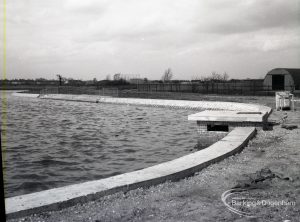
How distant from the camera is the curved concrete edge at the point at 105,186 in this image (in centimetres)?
419

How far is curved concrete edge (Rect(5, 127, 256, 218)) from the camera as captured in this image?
13.8ft

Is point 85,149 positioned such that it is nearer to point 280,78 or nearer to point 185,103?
point 185,103

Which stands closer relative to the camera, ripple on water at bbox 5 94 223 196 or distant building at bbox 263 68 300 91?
ripple on water at bbox 5 94 223 196

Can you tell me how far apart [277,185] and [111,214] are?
105 inches

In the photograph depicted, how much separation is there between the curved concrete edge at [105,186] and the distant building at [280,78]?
35890 mm

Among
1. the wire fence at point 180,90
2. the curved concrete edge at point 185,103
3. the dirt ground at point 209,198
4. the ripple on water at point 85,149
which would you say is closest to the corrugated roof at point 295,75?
the wire fence at point 180,90

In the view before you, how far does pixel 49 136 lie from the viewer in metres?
16.0

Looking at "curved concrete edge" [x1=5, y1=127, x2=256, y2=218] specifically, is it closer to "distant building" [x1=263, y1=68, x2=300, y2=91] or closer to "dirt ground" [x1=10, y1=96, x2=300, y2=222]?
"dirt ground" [x1=10, y1=96, x2=300, y2=222]

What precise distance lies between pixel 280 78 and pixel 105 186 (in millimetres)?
39840

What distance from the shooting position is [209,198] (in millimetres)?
4645

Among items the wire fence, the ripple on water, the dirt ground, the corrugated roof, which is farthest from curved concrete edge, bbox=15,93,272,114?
the corrugated roof

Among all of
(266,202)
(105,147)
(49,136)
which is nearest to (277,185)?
(266,202)

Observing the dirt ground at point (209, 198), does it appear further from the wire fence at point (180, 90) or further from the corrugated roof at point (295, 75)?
the corrugated roof at point (295, 75)

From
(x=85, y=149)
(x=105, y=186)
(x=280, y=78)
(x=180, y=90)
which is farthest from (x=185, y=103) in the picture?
(x=105, y=186)
